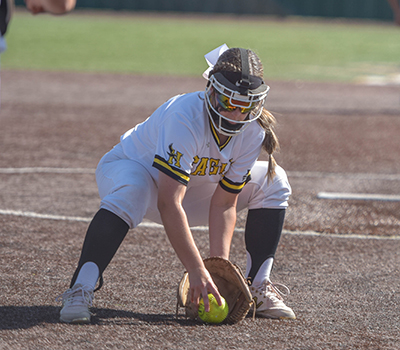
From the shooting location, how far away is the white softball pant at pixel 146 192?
283cm

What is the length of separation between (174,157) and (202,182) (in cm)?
44

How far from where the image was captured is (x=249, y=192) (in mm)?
3225

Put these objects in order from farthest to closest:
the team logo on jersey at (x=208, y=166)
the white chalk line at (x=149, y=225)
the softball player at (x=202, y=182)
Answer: the white chalk line at (x=149, y=225) → the team logo on jersey at (x=208, y=166) → the softball player at (x=202, y=182)

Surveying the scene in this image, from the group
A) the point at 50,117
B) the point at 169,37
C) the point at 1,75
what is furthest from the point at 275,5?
the point at 50,117

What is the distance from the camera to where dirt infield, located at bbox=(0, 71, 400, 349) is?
8.96 ft

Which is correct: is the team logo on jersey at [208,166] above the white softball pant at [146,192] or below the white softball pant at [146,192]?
above

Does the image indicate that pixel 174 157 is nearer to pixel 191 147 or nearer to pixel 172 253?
pixel 191 147

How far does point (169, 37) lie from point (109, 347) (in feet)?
79.1

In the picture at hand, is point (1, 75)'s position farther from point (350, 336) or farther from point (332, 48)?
point (332, 48)

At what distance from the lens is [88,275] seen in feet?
9.14

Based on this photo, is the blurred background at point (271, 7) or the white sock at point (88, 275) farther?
the blurred background at point (271, 7)

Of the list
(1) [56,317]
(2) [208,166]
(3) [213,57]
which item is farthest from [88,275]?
(3) [213,57]

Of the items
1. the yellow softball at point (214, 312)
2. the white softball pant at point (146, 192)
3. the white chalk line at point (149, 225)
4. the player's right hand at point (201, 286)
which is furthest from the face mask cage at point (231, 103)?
the white chalk line at point (149, 225)

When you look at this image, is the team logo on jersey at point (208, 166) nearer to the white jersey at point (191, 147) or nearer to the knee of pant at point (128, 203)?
the white jersey at point (191, 147)
